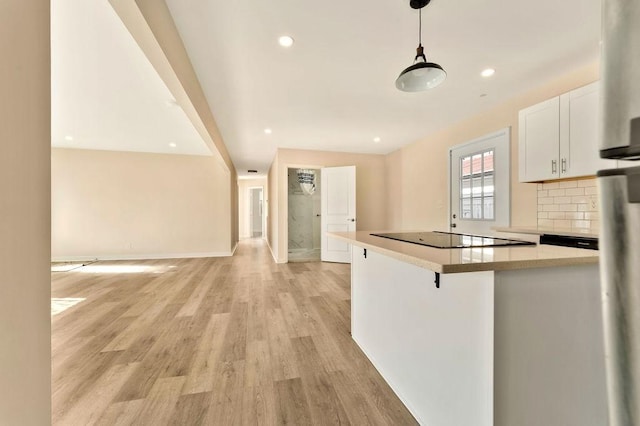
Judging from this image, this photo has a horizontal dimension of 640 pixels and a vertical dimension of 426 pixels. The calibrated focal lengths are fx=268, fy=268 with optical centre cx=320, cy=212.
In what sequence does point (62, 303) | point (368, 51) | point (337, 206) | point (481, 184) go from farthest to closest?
1. point (337, 206)
2. point (481, 184)
3. point (62, 303)
4. point (368, 51)

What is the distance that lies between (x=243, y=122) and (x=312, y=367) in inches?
145

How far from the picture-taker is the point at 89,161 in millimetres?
6078

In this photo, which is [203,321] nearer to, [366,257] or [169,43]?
[366,257]

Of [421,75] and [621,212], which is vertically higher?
[421,75]

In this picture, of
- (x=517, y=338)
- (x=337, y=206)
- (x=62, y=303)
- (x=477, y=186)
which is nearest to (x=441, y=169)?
(x=477, y=186)

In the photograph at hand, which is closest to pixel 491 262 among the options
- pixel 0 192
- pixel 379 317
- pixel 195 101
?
pixel 379 317

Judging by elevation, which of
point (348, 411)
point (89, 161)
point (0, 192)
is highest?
point (89, 161)

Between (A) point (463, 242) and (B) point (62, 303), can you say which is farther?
(B) point (62, 303)

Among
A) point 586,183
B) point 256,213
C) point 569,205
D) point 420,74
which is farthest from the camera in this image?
point 256,213

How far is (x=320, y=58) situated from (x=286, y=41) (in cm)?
39

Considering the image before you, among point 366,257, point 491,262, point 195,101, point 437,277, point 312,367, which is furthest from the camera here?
point 195,101

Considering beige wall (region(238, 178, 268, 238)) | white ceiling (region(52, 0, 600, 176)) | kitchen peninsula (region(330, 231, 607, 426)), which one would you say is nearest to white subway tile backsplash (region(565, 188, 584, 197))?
white ceiling (region(52, 0, 600, 176))

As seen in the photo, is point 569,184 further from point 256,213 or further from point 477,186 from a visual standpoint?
point 256,213

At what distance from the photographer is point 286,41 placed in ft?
7.39
